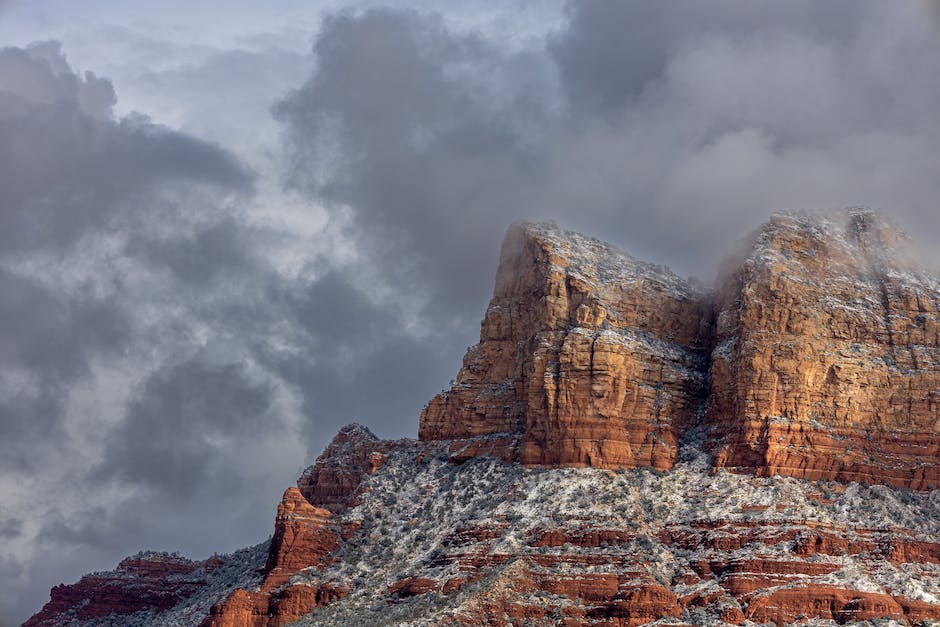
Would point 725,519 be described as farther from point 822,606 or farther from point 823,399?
point 823,399

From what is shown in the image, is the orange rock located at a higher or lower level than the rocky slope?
lower

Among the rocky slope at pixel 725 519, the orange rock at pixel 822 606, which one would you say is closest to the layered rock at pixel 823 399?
the rocky slope at pixel 725 519

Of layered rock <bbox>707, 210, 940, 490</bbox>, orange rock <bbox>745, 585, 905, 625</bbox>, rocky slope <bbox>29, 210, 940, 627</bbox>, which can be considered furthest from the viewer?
layered rock <bbox>707, 210, 940, 490</bbox>

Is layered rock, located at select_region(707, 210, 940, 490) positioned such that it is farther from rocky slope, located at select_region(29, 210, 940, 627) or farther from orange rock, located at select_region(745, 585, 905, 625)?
orange rock, located at select_region(745, 585, 905, 625)

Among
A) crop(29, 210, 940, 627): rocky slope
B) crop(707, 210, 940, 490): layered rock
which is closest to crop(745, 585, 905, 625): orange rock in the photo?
crop(29, 210, 940, 627): rocky slope

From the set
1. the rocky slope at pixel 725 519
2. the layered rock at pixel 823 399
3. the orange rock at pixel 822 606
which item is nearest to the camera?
the orange rock at pixel 822 606

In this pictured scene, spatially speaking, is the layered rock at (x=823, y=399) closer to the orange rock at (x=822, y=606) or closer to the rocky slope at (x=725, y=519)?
the rocky slope at (x=725, y=519)

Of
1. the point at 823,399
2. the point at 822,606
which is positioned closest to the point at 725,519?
the point at 822,606

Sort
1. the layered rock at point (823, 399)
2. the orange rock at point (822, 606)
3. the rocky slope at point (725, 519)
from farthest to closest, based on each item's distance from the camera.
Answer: the layered rock at point (823, 399) → the rocky slope at point (725, 519) → the orange rock at point (822, 606)

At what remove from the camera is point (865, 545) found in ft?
597

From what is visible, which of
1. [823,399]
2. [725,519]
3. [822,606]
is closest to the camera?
[822,606]

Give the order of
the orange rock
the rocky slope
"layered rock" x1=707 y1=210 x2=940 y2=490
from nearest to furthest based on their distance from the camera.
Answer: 1. the orange rock
2. the rocky slope
3. "layered rock" x1=707 y1=210 x2=940 y2=490

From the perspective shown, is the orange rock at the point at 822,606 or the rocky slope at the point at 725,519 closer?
the orange rock at the point at 822,606

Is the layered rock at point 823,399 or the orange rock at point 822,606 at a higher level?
the layered rock at point 823,399
